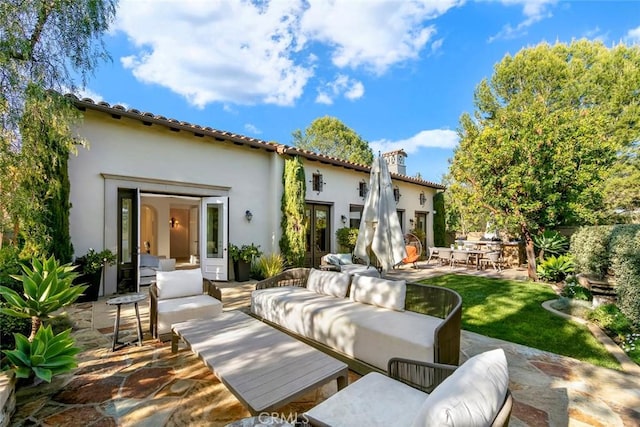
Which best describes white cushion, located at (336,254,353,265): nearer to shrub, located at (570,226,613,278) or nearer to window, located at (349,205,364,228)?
window, located at (349,205,364,228)

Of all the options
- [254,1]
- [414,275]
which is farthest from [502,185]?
[254,1]

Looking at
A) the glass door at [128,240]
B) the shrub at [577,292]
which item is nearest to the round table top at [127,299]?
the glass door at [128,240]

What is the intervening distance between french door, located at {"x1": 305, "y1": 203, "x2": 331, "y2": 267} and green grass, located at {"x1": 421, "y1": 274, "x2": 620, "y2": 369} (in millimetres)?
4877

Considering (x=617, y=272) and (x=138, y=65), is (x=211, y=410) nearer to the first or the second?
(x=617, y=272)

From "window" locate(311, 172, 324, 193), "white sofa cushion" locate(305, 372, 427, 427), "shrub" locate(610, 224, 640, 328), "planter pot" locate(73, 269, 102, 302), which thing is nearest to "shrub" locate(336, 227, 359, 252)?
"window" locate(311, 172, 324, 193)

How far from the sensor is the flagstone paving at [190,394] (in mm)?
2363

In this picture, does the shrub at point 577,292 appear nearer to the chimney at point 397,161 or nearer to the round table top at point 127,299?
the round table top at point 127,299

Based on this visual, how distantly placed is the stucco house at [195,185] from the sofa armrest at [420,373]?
702cm

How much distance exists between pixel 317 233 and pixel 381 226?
6.11 metres

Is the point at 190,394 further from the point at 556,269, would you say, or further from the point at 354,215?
the point at 354,215

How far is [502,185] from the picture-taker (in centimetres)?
912

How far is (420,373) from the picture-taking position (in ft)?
6.51

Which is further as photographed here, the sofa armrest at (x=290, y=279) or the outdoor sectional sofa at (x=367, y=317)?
the sofa armrest at (x=290, y=279)

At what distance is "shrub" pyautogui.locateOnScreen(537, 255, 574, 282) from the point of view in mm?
7672
